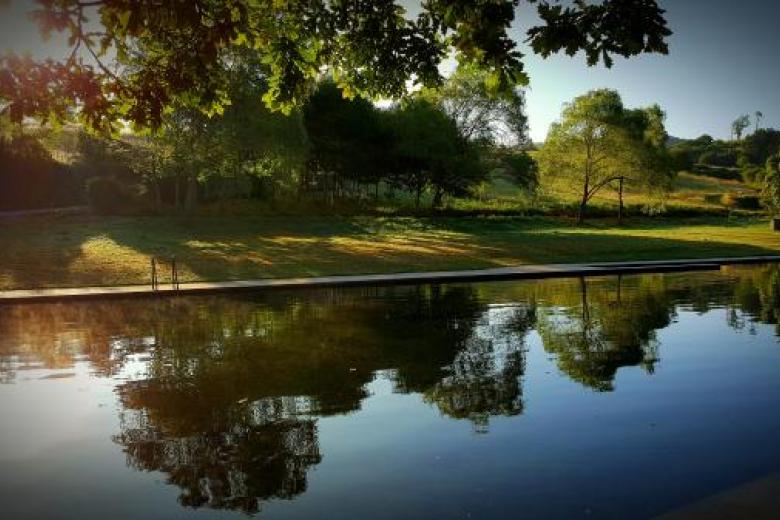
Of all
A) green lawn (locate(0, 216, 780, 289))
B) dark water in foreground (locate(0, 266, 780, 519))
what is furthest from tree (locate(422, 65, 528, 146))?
dark water in foreground (locate(0, 266, 780, 519))

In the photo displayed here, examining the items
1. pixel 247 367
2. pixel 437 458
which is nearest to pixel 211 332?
pixel 247 367

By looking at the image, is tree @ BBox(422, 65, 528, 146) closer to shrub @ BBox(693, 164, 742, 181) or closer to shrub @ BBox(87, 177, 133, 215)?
shrub @ BBox(87, 177, 133, 215)

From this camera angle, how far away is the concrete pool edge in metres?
19.4

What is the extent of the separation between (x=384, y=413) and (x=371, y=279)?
13.7 metres

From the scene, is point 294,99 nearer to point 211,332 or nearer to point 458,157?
point 211,332

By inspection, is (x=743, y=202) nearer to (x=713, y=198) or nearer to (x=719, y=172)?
(x=713, y=198)

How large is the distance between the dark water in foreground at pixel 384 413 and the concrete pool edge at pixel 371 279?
2972mm

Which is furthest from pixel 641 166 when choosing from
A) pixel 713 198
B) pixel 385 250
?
pixel 713 198

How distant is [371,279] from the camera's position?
22172mm

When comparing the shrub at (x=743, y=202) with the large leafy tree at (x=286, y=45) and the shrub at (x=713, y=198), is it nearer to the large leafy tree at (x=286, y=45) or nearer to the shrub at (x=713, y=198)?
the shrub at (x=713, y=198)

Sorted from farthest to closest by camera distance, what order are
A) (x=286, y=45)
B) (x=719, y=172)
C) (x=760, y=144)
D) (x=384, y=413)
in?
(x=760, y=144) < (x=719, y=172) < (x=286, y=45) < (x=384, y=413)

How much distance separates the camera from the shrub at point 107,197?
45.0 m

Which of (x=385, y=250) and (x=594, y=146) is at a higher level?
(x=594, y=146)

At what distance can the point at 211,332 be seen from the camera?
14594 mm
